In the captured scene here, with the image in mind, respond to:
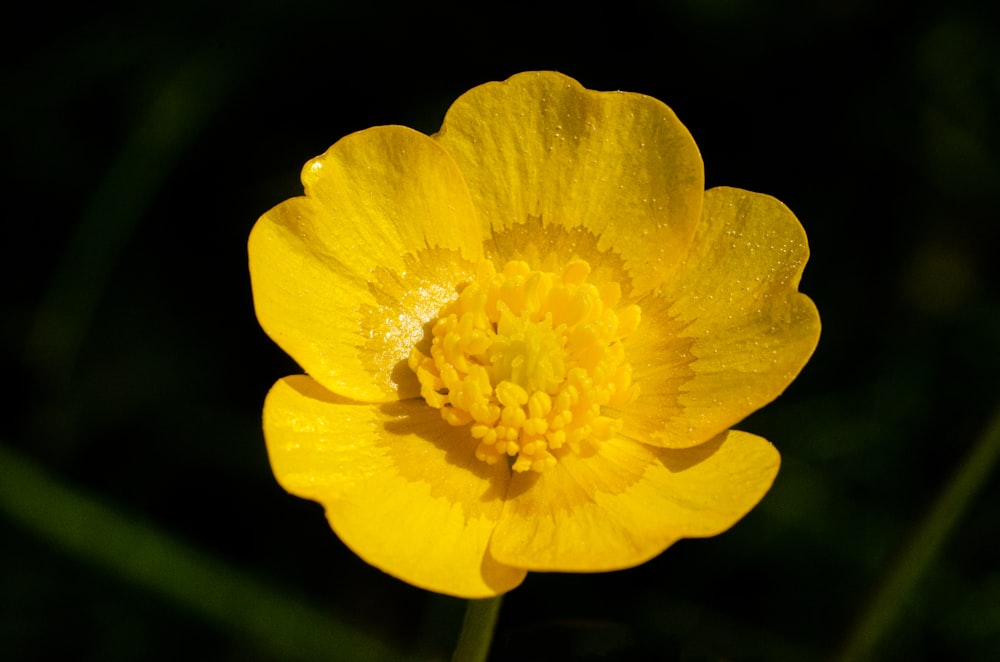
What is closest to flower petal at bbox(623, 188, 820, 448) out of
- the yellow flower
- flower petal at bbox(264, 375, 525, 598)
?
the yellow flower

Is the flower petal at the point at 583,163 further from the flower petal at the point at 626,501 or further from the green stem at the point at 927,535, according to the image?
the green stem at the point at 927,535

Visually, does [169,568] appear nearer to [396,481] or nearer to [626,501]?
[396,481]

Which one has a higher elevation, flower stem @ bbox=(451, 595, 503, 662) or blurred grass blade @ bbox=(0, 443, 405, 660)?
flower stem @ bbox=(451, 595, 503, 662)

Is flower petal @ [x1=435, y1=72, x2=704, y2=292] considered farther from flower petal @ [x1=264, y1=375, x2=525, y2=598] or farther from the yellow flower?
flower petal @ [x1=264, y1=375, x2=525, y2=598]

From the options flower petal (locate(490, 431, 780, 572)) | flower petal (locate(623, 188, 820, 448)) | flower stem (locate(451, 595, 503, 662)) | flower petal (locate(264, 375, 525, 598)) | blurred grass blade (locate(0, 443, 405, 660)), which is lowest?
blurred grass blade (locate(0, 443, 405, 660))

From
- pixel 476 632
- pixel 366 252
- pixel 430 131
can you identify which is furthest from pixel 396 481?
pixel 430 131

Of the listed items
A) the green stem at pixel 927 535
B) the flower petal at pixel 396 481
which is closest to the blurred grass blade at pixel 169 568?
the flower petal at pixel 396 481
